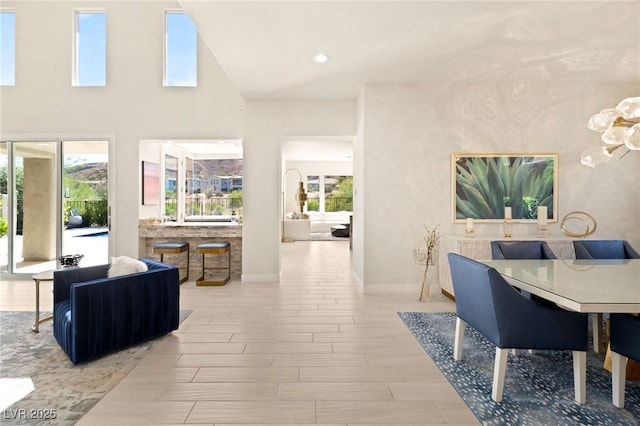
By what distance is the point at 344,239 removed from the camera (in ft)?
36.4

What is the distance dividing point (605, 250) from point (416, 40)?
285 centimetres

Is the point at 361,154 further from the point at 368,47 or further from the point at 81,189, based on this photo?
the point at 81,189

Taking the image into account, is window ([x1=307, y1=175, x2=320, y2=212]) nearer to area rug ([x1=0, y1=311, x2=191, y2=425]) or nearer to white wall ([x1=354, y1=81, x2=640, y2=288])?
white wall ([x1=354, y1=81, x2=640, y2=288])

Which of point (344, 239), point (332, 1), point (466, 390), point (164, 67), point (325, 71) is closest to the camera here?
point (466, 390)

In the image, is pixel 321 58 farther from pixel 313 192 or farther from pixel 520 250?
pixel 313 192

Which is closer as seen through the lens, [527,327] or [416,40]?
[527,327]

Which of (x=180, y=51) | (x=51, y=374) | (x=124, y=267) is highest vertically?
(x=180, y=51)

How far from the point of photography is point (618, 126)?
2760mm

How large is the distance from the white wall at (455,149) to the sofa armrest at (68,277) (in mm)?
3135

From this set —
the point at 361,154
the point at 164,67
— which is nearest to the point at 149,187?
the point at 164,67

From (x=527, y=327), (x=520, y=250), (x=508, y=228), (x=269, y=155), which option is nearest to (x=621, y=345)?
(x=527, y=327)

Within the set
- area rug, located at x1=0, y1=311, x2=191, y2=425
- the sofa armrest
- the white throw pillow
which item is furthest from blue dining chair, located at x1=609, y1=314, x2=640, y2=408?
the sofa armrest

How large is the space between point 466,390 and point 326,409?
941mm

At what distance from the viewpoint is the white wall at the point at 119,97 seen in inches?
230
